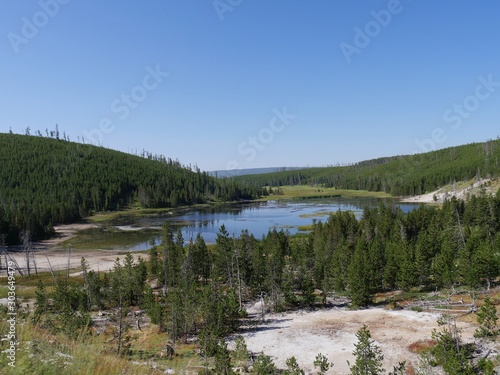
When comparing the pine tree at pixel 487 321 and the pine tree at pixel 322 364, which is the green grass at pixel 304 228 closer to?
the pine tree at pixel 487 321

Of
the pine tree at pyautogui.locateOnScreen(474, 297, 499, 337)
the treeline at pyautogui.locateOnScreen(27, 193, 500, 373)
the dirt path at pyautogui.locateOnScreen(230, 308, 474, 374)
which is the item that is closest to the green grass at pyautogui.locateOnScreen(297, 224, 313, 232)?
the treeline at pyautogui.locateOnScreen(27, 193, 500, 373)

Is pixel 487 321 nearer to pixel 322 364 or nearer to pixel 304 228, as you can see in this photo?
pixel 322 364

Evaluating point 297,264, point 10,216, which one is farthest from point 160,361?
point 10,216

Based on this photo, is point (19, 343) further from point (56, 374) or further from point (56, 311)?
point (56, 311)

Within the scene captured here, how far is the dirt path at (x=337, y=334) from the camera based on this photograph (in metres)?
35.8

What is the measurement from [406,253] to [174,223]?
376 feet

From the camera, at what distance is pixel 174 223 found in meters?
160

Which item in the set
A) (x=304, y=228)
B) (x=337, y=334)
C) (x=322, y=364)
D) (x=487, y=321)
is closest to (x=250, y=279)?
(x=337, y=334)

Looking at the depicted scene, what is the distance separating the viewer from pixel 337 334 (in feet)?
138

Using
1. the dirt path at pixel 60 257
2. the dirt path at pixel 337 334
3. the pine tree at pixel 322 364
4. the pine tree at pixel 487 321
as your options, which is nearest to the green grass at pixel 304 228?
the dirt path at pixel 60 257

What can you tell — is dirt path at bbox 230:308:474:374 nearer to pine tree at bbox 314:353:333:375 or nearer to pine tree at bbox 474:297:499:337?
pine tree at bbox 474:297:499:337

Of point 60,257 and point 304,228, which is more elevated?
point 60,257

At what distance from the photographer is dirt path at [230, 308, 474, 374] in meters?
35.8

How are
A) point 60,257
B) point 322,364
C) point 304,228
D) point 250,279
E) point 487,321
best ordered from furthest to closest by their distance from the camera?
1. point 304,228
2. point 60,257
3. point 250,279
4. point 487,321
5. point 322,364
